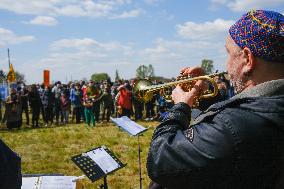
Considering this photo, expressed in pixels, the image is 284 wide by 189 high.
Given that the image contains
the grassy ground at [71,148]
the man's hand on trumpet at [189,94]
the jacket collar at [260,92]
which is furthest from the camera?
the grassy ground at [71,148]

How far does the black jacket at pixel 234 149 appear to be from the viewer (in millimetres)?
1630

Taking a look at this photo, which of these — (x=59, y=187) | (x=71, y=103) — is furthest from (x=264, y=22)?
(x=71, y=103)

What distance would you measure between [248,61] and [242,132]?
41cm

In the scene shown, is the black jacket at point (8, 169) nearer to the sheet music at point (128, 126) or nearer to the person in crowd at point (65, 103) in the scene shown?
the sheet music at point (128, 126)

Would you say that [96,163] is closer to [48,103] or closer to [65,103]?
[65,103]

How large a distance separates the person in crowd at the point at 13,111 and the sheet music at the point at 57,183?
13.2 meters

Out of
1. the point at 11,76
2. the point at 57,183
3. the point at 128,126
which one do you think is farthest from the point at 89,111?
the point at 57,183

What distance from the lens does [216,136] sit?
5.44 feet

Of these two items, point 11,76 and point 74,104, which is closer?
point 74,104

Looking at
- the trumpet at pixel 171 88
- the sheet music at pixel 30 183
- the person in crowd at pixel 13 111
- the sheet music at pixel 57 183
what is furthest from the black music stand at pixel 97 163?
the person in crowd at pixel 13 111

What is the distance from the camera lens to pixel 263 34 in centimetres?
179

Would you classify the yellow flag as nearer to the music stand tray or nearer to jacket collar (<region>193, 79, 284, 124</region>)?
the music stand tray

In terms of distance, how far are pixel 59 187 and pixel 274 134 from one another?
2.66m

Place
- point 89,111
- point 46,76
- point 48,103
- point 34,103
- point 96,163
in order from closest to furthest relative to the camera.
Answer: point 96,163 → point 89,111 → point 34,103 → point 48,103 → point 46,76
